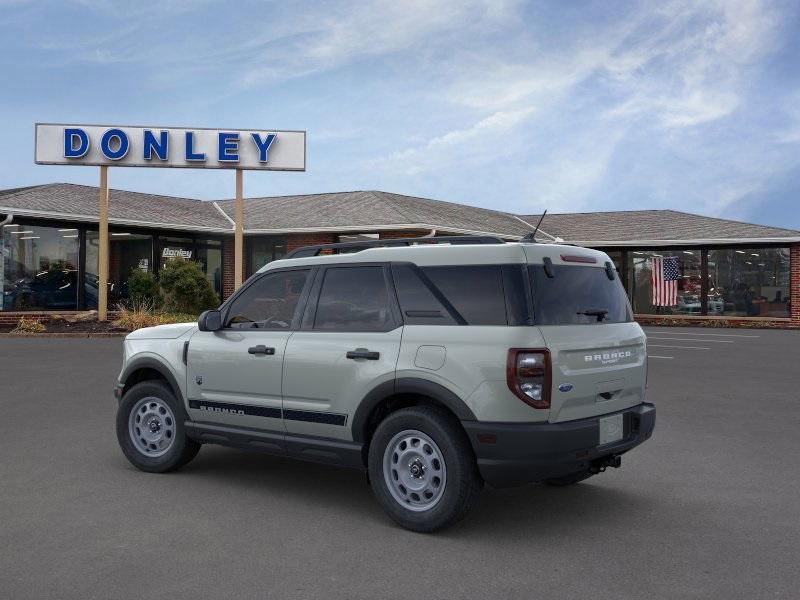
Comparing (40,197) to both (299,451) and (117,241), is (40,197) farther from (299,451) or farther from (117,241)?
(299,451)

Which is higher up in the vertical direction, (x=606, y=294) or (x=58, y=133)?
(x=58, y=133)

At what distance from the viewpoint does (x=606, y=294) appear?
566 centimetres

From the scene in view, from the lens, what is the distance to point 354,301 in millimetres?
5738

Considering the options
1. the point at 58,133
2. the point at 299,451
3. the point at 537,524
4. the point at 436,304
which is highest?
the point at 58,133

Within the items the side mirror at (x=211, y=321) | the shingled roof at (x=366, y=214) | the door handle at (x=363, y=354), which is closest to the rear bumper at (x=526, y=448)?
the door handle at (x=363, y=354)

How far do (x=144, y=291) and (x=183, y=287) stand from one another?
130 centimetres

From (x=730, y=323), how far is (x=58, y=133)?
80.8 ft

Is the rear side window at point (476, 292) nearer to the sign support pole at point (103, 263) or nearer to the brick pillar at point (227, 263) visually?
the sign support pole at point (103, 263)

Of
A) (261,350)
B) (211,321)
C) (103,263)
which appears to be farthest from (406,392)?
(103,263)

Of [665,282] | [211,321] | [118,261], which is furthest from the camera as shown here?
[665,282]

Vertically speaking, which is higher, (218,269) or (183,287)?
(218,269)

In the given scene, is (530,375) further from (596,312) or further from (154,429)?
(154,429)

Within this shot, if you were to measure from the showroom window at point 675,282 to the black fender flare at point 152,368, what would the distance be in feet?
89.9

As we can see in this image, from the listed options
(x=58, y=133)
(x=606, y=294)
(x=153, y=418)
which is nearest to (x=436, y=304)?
(x=606, y=294)
